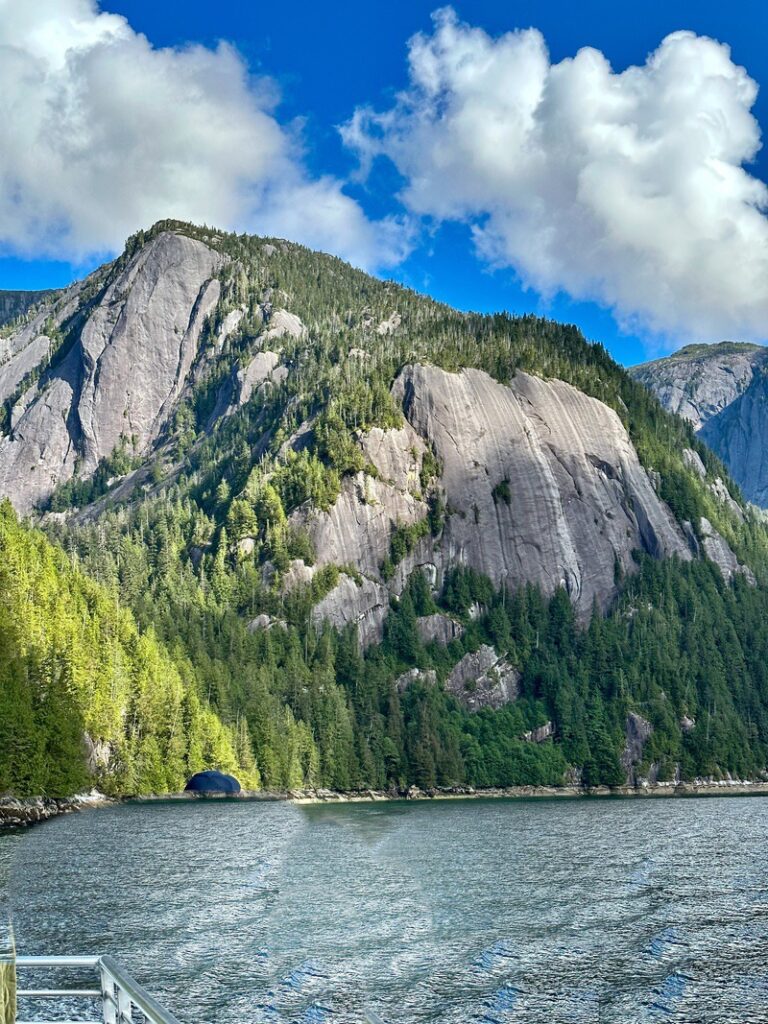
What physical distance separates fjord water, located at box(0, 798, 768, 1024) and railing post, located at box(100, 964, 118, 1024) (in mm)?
3216

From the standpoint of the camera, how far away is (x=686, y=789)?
655ft

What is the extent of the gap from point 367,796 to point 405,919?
126 meters

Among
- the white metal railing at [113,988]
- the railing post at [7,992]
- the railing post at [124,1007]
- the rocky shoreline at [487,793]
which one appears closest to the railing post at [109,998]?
the white metal railing at [113,988]

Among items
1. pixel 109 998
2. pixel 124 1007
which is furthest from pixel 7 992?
pixel 109 998

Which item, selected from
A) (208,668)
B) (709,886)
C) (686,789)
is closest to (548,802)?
(686,789)

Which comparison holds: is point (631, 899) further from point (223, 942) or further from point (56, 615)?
point (56, 615)

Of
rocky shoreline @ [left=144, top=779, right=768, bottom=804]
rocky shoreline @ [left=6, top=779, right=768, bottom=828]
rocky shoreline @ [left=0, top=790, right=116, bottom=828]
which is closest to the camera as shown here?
rocky shoreline @ [left=0, top=790, right=116, bottom=828]

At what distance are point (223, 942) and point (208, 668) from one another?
125289mm

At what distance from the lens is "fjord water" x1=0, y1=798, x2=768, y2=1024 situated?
36812mm

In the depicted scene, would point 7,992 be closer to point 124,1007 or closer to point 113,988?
point 124,1007

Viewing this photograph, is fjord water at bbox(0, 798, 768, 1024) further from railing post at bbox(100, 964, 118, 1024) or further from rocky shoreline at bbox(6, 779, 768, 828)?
rocky shoreline at bbox(6, 779, 768, 828)

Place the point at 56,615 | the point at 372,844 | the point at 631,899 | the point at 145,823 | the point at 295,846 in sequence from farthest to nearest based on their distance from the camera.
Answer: the point at 56,615
the point at 145,823
the point at 372,844
the point at 295,846
the point at 631,899

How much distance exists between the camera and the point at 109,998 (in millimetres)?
13164

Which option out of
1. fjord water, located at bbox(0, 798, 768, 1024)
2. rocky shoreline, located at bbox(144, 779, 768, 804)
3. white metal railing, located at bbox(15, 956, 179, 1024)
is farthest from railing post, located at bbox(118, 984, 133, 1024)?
rocky shoreline, located at bbox(144, 779, 768, 804)
